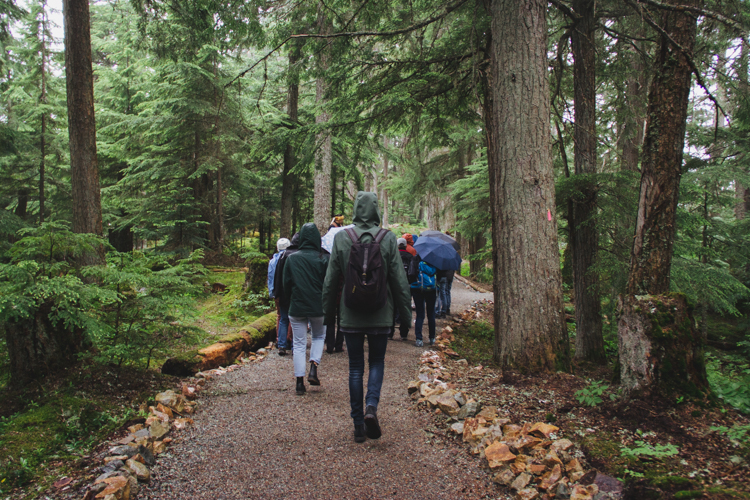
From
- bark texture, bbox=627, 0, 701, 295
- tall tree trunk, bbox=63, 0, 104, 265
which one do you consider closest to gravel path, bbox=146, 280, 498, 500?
bark texture, bbox=627, 0, 701, 295

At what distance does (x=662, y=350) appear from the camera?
11.1 ft

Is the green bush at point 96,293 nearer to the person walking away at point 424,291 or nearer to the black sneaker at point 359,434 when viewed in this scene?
the black sneaker at point 359,434

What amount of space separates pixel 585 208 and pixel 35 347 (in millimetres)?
7757

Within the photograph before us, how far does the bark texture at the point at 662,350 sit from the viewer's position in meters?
3.34

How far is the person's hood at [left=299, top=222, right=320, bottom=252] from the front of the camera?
538 cm

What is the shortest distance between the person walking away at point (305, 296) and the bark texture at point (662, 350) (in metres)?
3.47

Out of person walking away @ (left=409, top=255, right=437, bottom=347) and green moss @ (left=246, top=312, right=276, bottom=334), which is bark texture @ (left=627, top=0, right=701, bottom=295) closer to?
person walking away @ (left=409, top=255, right=437, bottom=347)

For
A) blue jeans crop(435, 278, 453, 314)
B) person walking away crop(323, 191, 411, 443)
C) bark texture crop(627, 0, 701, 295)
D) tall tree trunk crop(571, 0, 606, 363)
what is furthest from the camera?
blue jeans crop(435, 278, 453, 314)

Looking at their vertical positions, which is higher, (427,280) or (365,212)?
(365,212)

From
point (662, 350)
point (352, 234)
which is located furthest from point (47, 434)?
point (662, 350)

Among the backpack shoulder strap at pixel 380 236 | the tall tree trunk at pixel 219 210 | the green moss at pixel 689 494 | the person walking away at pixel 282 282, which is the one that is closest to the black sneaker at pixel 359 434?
the backpack shoulder strap at pixel 380 236

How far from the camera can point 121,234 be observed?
60.7 feet

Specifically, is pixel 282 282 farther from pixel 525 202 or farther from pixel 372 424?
pixel 525 202

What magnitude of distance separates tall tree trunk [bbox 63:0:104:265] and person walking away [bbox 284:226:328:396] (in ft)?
12.3
